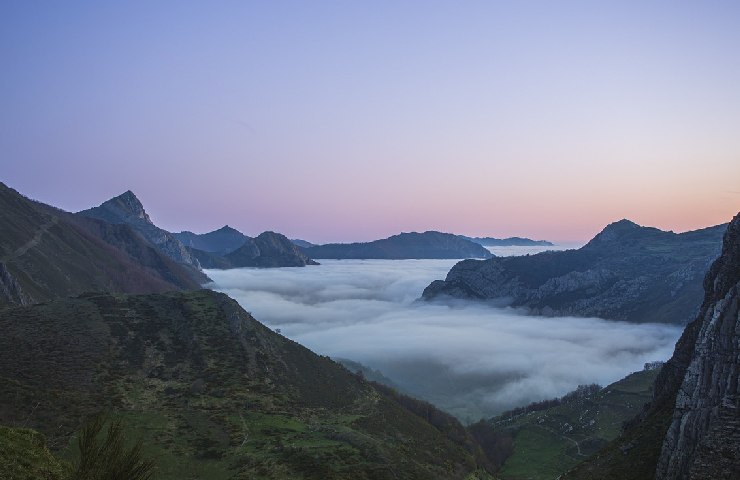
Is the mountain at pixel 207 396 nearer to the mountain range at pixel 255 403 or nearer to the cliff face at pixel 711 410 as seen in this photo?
the mountain range at pixel 255 403

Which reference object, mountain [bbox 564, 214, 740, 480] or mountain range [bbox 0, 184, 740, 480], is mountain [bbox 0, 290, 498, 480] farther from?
mountain [bbox 564, 214, 740, 480]

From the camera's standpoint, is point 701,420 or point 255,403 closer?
point 701,420

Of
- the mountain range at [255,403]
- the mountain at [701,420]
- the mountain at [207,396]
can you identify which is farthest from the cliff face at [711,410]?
the mountain at [207,396]

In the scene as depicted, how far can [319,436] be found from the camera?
3920 inches

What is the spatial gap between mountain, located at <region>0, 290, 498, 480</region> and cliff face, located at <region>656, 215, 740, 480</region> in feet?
155

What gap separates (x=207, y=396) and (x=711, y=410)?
99.1m

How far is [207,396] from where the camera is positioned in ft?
370

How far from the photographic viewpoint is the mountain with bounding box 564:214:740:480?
53.7 meters

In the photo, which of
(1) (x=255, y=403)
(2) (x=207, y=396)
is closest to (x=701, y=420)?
(1) (x=255, y=403)

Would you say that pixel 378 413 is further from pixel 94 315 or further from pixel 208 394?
pixel 94 315

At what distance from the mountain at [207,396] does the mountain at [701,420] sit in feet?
122

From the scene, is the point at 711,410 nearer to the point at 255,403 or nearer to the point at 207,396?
the point at 255,403

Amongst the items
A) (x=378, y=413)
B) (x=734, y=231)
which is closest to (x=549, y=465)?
(x=378, y=413)

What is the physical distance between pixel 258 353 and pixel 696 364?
115203 mm
